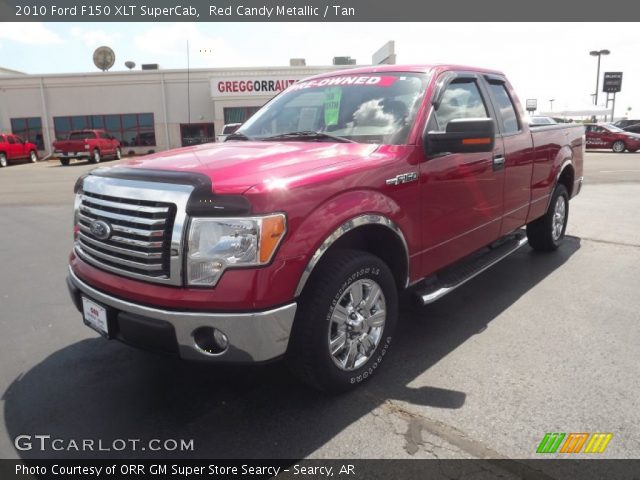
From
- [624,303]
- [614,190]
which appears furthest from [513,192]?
[614,190]

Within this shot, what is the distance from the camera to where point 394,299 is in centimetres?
317

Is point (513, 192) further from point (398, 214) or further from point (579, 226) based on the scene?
point (579, 226)

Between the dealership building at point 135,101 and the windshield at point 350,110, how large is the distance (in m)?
28.3

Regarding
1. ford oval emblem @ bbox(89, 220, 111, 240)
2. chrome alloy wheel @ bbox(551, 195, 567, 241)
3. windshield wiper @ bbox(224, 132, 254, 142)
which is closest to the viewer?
ford oval emblem @ bbox(89, 220, 111, 240)

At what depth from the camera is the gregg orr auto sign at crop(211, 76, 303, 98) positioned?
31.1 m

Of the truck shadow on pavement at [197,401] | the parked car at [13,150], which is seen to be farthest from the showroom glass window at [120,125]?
the truck shadow on pavement at [197,401]

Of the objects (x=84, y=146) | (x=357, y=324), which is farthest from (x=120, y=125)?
(x=357, y=324)

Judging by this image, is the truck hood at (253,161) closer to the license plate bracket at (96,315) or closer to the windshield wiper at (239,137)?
the windshield wiper at (239,137)

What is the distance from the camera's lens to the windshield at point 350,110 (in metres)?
3.36

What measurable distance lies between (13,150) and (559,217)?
2823 centimetres

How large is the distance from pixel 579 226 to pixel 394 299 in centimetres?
558

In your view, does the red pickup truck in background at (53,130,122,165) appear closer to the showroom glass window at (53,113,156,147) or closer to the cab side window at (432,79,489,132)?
the showroom glass window at (53,113,156,147)

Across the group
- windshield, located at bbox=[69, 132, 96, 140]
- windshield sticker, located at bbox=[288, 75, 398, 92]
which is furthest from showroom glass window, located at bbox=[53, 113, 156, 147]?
windshield sticker, located at bbox=[288, 75, 398, 92]

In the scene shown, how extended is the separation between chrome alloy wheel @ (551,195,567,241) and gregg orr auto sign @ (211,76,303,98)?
27.2 meters
